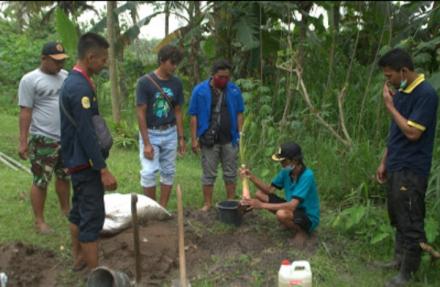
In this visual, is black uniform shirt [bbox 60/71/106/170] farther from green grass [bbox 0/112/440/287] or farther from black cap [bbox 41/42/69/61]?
green grass [bbox 0/112/440/287]

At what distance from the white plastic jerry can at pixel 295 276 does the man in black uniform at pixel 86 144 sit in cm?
129

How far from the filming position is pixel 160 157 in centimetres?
548

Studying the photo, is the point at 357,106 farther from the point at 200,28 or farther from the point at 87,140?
the point at 87,140

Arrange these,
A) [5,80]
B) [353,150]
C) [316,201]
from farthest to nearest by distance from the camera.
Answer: [5,80]
[353,150]
[316,201]

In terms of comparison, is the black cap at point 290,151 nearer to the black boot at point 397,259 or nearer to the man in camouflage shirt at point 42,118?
the black boot at point 397,259

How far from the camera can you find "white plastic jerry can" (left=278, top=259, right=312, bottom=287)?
3625mm

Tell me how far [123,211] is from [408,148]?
97.0 inches

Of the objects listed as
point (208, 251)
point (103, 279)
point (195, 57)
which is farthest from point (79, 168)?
point (195, 57)

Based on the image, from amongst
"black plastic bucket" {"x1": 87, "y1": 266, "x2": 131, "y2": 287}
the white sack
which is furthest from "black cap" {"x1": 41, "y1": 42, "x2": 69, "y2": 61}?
"black plastic bucket" {"x1": 87, "y1": 266, "x2": 131, "y2": 287}

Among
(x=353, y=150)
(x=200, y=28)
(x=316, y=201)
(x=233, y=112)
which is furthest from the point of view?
(x=200, y=28)

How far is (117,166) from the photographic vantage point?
25.6 ft

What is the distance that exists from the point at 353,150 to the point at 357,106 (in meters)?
1.35

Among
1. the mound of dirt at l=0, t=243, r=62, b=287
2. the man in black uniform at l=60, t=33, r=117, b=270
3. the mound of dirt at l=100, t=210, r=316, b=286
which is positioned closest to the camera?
the man in black uniform at l=60, t=33, r=117, b=270

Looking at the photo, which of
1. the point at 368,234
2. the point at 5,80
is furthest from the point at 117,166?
the point at 5,80
